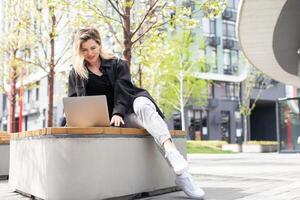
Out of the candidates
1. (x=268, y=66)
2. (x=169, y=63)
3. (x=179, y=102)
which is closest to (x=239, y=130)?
(x=179, y=102)

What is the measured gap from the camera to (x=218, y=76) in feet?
151

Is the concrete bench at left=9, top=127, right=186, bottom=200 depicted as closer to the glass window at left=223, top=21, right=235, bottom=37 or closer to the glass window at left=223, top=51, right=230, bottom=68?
the glass window at left=223, top=51, right=230, bottom=68

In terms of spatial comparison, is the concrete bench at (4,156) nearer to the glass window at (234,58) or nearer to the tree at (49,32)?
the tree at (49,32)

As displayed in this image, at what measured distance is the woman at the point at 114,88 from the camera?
4764mm

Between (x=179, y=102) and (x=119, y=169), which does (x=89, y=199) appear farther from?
(x=179, y=102)

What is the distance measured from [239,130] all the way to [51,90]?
3476cm

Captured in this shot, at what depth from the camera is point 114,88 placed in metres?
5.11

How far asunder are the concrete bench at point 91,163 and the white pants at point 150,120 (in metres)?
0.14

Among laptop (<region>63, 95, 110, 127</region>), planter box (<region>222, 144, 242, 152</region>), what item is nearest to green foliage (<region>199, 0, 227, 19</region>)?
laptop (<region>63, 95, 110, 127</region>)

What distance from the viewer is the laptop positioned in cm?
468

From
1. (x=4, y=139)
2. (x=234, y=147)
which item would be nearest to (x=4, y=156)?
(x=4, y=139)

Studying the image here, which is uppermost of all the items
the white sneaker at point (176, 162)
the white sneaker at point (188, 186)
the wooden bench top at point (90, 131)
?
the wooden bench top at point (90, 131)

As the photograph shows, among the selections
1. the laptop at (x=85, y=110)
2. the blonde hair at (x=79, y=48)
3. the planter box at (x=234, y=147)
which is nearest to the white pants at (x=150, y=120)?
the laptop at (x=85, y=110)

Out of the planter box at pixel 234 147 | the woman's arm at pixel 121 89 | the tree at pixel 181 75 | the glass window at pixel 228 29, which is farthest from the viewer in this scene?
the glass window at pixel 228 29
